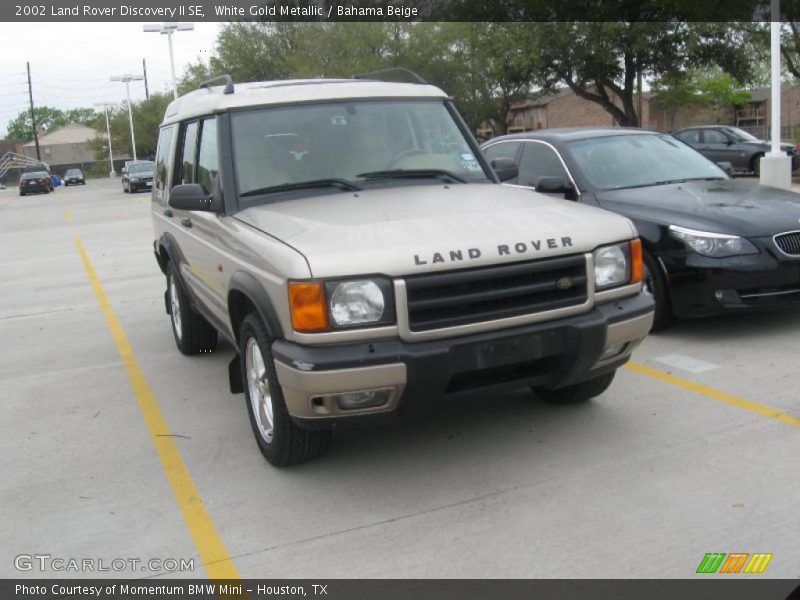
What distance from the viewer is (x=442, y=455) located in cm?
466

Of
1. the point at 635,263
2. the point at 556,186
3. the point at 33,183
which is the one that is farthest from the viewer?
the point at 33,183

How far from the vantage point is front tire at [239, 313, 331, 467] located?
13.9 feet

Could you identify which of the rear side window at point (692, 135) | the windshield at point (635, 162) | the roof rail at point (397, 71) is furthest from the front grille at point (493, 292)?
the rear side window at point (692, 135)

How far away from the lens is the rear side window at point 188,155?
19.3 feet

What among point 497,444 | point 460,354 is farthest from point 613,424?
point 460,354

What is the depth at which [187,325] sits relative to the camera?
22.8 feet

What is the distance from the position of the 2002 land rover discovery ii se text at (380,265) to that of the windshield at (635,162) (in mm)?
2305

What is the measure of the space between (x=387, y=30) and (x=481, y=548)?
1849 inches

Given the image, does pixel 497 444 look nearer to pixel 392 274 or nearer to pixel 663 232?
pixel 392 274

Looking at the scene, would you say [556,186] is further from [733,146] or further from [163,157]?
[733,146]

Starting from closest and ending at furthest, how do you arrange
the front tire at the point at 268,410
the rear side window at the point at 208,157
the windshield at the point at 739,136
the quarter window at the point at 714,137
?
1. the front tire at the point at 268,410
2. the rear side window at the point at 208,157
3. the windshield at the point at 739,136
4. the quarter window at the point at 714,137

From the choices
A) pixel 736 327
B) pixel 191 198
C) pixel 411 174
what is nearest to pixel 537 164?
pixel 736 327

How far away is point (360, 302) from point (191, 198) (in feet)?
5.31

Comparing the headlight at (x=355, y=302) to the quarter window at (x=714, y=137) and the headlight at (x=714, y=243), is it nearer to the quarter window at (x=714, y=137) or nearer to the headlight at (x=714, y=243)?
the headlight at (x=714, y=243)
